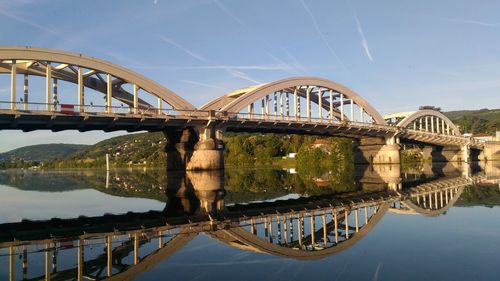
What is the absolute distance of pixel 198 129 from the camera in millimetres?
48812

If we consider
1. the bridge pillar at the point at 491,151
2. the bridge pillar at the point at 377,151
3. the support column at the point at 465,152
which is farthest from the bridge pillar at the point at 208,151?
the bridge pillar at the point at 491,151

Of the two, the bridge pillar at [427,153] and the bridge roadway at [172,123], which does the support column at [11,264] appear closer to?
the bridge roadway at [172,123]

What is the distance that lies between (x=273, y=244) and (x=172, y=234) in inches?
123

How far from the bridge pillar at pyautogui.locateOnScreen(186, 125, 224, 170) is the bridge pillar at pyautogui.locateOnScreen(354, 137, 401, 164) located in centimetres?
3709

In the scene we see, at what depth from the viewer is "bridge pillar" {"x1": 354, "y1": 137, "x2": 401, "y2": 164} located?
243ft

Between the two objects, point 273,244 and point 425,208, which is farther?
point 425,208

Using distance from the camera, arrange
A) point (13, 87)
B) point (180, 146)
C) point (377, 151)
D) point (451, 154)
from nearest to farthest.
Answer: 1. point (13, 87)
2. point (180, 146)
3. point (377, 151)
4. point (451, 154)

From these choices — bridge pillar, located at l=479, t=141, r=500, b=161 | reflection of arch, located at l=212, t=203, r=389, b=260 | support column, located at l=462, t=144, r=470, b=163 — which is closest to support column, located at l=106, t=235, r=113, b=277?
reflection of arch, located at l=212, t=203, r=389, b=260

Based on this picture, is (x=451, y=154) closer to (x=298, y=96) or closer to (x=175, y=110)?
(x=298, y=96)

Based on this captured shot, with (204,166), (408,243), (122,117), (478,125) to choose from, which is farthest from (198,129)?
(478,125)

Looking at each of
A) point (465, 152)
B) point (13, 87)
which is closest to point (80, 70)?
point (13, 87)

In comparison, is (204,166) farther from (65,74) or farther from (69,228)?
(69,228)

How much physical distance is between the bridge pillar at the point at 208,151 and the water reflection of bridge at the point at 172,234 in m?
29.7

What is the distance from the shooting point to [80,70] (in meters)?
43.1
